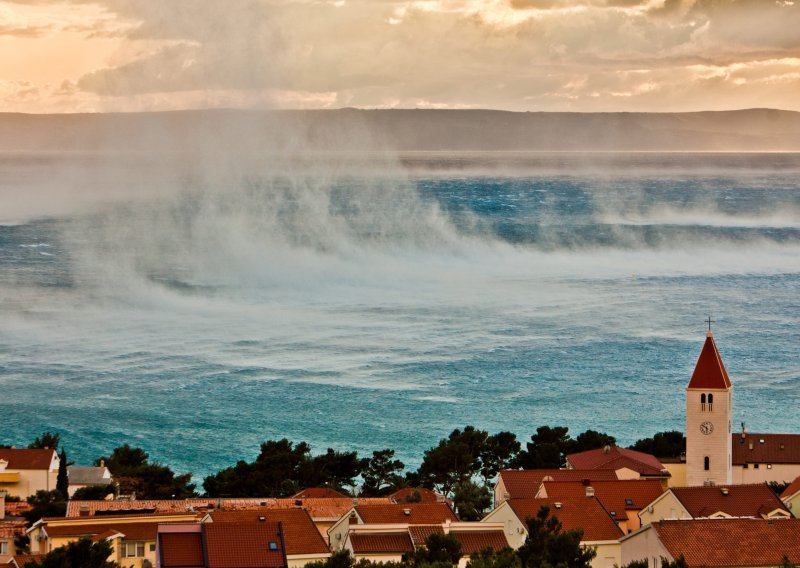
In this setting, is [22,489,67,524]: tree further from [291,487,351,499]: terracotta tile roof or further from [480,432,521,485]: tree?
[480,432,521,485]: tree

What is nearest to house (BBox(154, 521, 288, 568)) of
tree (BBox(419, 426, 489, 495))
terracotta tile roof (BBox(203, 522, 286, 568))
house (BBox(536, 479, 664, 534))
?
terracotta tile roof (BBox(203, 522, 286, 568))

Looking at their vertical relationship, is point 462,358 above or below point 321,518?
below

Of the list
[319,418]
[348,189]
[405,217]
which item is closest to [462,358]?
[319,418]

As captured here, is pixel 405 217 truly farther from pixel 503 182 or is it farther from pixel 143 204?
pixel 503 182

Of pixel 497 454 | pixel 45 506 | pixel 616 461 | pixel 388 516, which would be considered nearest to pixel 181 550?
pixel 388 516

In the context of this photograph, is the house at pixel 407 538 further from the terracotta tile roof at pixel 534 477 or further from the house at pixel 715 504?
the terracotta tile roof at pixel 534 477

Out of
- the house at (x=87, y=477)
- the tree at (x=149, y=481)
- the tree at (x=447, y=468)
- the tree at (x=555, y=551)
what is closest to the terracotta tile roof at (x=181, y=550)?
the tree at (x=555, y=551)
